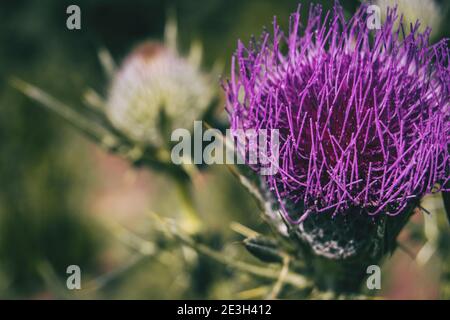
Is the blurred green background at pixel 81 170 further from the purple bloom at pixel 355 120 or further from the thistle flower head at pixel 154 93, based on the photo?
the purple bloom at pixel 355 120

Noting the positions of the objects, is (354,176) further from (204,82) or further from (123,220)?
(123,220)

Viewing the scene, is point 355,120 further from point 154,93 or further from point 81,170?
point 81,170

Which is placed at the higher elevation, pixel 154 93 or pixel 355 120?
pixel 154 93

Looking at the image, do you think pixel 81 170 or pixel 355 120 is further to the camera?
pixel 81 170

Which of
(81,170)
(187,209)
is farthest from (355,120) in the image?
(81,170)

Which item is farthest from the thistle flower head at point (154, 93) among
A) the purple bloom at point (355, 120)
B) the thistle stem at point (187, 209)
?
the purple bloom at point (355, 120)

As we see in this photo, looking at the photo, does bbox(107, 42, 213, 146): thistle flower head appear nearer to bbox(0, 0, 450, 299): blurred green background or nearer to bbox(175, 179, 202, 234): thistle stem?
bbox(175, 179, 202, 234): thistle stem

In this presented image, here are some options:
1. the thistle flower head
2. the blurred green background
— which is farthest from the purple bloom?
the blurred green background
